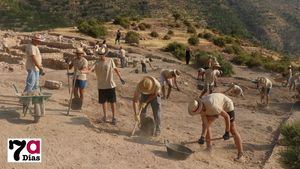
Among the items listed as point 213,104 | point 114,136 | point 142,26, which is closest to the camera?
point 213,104

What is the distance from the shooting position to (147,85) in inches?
367

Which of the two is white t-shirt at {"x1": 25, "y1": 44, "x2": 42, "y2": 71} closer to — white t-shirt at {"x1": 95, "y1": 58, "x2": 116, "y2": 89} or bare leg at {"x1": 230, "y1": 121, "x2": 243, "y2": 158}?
white t-shirt at {"x1": 95, "y1": 58, "x2": 116, "y2": 89}

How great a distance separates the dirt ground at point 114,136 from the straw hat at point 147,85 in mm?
939

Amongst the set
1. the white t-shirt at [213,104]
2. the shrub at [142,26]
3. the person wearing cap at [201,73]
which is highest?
the white t-shirt at [213,104]

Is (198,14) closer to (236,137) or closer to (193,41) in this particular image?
(193,41)

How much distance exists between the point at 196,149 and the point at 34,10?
56297mm

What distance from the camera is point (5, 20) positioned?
174 feet

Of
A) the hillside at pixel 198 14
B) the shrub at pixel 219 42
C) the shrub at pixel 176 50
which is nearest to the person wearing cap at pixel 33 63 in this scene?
the shrub at pixel 176 50

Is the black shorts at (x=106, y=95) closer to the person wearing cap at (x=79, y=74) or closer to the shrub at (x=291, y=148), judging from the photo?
the person wearing cap at (x=79, y=74)

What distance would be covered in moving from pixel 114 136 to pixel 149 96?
39.7 inches

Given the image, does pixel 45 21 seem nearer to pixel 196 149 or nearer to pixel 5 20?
pixel 5 20

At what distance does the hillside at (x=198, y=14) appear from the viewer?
190 ft

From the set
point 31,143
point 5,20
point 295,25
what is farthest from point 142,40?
point 295,25

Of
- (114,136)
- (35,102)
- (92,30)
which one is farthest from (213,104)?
(92,30)
